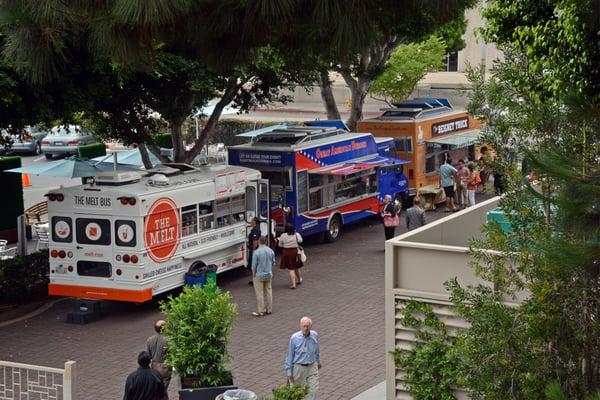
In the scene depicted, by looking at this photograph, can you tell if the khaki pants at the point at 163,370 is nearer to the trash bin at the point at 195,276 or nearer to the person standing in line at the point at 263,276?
the person standing in line at the point at 263,276

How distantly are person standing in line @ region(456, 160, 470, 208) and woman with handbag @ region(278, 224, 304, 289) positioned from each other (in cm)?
924

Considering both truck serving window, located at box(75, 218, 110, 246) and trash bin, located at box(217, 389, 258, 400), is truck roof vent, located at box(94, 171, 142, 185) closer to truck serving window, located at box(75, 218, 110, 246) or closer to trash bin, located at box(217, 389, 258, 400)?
truck serving window, located at box(75, 218, 110, 246)

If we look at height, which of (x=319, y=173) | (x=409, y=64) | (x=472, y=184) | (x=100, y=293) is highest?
(x=409, y=64)

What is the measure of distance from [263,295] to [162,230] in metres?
2.15

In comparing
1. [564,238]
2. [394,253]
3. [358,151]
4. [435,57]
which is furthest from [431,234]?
[435,57]

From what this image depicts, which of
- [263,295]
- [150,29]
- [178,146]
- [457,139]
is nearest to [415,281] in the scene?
[150,29]

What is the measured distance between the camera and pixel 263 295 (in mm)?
18484

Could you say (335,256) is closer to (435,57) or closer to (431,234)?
(431,234)

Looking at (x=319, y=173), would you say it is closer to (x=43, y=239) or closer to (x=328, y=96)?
(x=43, y=239)

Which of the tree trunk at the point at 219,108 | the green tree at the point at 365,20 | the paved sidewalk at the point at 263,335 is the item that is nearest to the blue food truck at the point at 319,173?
the tree trunk at the point at 219,108

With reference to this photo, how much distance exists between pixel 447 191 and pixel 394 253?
1663cm

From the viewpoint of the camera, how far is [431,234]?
529 inches

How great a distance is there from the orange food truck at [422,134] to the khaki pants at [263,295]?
11244mm

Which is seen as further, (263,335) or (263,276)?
(263,276)
